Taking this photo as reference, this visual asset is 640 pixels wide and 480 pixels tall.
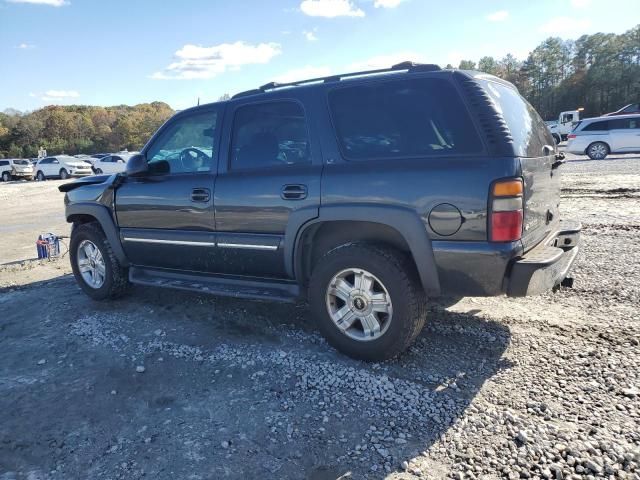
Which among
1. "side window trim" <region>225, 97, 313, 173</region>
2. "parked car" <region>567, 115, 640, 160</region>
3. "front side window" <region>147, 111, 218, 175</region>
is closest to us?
"side window trim" <region>225, 97, 313, 173</region>

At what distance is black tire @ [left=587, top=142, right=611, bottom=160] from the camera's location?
1883 cm

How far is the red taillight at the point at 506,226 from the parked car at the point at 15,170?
36.2 meters

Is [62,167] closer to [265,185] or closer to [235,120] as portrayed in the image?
[235,120]

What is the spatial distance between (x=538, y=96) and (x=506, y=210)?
3168 inches

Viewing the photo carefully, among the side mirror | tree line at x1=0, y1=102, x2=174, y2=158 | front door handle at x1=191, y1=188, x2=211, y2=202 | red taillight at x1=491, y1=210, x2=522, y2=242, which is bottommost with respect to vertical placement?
red taillight at x1=491, y1=210, x2=522, y2=242

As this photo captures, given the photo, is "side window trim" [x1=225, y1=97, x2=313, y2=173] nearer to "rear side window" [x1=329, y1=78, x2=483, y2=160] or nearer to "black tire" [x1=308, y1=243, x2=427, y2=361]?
"rear side window" [x1=329, y1=78, x2=483, y2=160]

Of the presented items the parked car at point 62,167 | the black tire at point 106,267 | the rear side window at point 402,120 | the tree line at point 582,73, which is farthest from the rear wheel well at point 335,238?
the tree line at point 582,73

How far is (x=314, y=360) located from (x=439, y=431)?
3.77ft

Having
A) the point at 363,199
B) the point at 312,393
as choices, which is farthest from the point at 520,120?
the point at 312,393

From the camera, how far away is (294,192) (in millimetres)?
3570

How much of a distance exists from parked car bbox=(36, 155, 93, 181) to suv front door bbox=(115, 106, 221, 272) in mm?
29478

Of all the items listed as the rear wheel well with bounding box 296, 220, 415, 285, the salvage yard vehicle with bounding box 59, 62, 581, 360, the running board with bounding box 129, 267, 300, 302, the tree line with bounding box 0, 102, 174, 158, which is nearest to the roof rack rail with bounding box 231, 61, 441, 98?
the salvage yard vehicle with bounding box 59, 62, 581, 360

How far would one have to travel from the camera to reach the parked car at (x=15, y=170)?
3216 centimetres

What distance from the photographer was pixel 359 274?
3.38m
